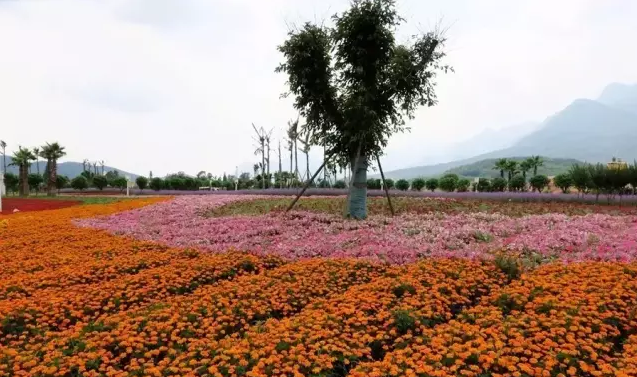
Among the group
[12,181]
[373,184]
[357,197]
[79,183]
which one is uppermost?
[12,181]

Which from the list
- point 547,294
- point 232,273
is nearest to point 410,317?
point 547,294

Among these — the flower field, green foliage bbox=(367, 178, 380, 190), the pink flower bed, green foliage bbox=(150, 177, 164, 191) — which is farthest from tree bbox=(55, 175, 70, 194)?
the flower field

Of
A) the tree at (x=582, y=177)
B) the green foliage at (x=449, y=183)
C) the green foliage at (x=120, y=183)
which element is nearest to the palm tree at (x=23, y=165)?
the green foliage at (x=120, y=183)

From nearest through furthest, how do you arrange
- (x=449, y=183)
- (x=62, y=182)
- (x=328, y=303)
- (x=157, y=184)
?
(x=328, y=303), (x=449, y=183), (x=157, y=184), (x=62, y=182)

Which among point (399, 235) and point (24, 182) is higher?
point (24, 182)

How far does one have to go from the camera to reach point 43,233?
15.8 meters

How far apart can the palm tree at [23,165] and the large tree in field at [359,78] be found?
1762 inches

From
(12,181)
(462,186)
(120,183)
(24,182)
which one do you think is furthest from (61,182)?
(462,186)

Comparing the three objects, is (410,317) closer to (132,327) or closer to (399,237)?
(132,327)

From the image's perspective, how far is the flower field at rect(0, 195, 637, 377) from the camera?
5.29m

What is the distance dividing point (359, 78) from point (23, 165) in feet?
160

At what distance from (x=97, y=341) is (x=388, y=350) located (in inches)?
144

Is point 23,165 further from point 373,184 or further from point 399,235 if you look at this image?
point 399,235

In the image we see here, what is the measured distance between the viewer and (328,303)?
7.34m
